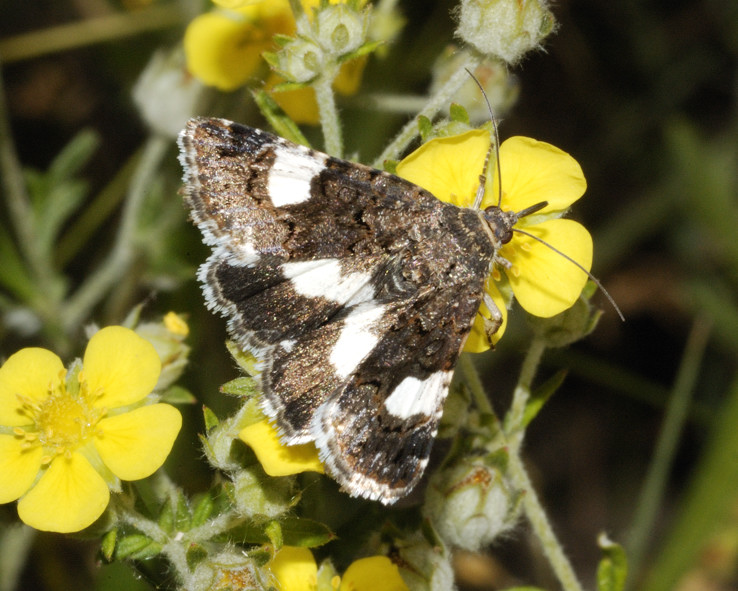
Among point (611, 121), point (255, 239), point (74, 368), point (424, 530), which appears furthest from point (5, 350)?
point (611, 121)

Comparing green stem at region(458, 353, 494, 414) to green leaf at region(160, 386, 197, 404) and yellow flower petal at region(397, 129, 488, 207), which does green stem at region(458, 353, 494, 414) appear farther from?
green leaf at region(160, 386, 197, 404)

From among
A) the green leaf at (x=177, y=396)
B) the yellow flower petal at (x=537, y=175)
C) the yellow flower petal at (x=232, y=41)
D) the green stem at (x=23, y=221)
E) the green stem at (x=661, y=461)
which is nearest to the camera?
the yellow flower petal at (x=537, y=175)

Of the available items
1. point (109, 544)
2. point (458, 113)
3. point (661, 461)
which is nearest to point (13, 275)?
point (109, 544)

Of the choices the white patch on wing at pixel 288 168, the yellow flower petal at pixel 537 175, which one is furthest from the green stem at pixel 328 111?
the yellow flower petal at pixel 537 175

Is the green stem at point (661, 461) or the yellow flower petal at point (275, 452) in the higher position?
the yellow flower petal at point (275, 452)

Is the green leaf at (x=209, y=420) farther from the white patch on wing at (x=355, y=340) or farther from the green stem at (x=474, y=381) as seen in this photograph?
the green stem at (x=474, y=381)

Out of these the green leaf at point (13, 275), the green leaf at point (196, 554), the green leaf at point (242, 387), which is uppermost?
the green leaf at point (242, 387)

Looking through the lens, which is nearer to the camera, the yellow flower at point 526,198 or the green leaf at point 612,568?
the yellow flower at point 526,198

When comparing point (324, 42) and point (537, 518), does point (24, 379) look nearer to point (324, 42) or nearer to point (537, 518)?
point (324, 42)

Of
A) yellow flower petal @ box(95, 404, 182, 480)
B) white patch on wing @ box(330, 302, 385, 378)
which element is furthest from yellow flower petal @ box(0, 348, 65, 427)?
white patch on wing @ box(330, 302, 385, 378)
